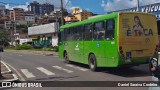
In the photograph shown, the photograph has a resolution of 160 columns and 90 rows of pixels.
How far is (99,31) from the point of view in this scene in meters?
16.0

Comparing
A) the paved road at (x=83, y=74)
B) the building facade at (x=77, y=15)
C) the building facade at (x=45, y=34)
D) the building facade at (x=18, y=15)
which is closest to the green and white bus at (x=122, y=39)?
the paved road at (x=83, y=74)

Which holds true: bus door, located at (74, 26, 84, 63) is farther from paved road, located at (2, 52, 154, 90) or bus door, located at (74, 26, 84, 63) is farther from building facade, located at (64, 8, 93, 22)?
building facade, located at (64, 8, 93, 22)

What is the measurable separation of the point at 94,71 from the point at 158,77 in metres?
10.0

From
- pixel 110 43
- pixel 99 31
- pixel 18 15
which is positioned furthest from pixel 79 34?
pixel 18 15

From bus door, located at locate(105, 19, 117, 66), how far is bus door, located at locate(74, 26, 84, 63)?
358 cm

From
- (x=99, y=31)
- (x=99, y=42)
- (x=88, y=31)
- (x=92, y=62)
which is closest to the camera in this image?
(x=99, y=42)

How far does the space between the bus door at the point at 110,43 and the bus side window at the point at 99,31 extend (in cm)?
44

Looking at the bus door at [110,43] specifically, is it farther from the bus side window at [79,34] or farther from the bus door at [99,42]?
the bus side window at [79,34]

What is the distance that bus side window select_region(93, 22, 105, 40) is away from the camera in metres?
15.7

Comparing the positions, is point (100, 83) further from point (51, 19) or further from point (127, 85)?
point (51, 19)

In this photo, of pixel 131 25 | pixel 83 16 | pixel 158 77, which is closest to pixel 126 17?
pixel 131 25

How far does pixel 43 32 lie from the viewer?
71.8 meters

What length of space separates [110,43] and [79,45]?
14.8ft

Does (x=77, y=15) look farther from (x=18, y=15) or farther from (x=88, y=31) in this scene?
(x=18, y=15)
